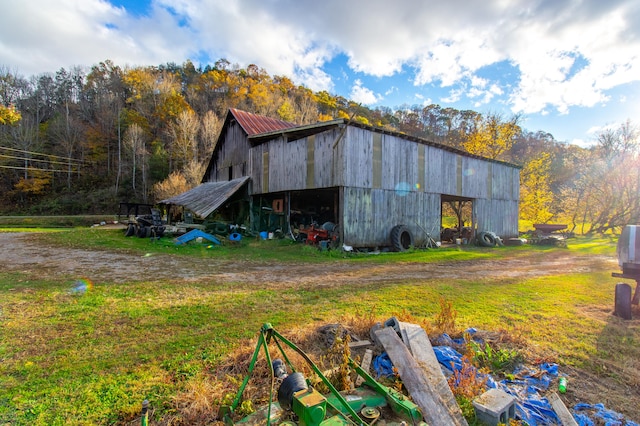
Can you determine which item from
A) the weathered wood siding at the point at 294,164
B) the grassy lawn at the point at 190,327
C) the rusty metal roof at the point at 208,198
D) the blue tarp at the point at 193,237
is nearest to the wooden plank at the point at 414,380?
the grassy lawn at the point at 190,327

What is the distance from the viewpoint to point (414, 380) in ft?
9.08

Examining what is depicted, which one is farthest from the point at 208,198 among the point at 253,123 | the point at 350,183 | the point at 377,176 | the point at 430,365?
the point at 430,365

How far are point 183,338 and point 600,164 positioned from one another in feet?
121

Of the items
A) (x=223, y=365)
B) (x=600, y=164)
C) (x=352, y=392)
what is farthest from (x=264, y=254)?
(x=600, y=164)

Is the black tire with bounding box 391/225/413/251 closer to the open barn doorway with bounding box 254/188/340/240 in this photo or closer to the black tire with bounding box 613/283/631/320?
the open barn doorway with bounding box 254/188/340/240

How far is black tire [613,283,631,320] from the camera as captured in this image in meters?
5.16

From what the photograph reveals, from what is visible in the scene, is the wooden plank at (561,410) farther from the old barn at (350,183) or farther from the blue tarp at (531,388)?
the old barn at (350,183)

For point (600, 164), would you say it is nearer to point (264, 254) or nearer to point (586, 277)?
point (586, 277)

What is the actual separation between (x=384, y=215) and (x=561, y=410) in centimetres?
1192

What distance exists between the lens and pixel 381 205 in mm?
14203

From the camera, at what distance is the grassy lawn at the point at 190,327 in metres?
2.72

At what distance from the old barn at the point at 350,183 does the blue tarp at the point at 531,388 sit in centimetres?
965

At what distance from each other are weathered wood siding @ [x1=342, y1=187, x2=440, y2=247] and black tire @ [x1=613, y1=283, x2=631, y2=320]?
878cm

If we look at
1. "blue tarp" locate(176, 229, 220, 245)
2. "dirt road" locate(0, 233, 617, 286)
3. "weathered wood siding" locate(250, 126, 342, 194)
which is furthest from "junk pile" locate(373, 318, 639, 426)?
"blue tarp" locate(176, 229, 220, 245)
